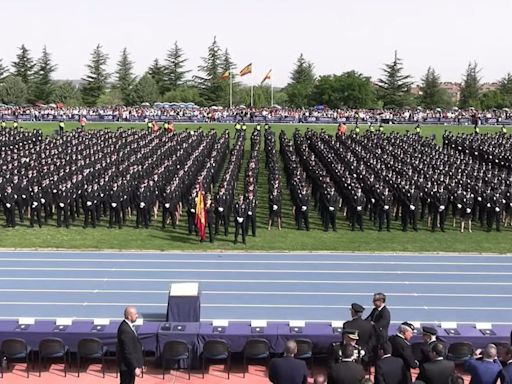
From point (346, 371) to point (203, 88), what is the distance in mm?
82196

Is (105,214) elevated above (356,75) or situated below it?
below

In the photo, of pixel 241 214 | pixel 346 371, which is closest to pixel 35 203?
pixel 241 214

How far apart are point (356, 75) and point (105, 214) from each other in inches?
2580

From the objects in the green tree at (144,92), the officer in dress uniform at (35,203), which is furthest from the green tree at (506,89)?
the officer in dress uniform at (35,203)

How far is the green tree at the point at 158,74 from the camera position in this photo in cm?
8956

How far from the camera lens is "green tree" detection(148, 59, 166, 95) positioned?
8956 cm

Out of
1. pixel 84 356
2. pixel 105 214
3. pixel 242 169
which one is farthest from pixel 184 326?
pixel 242 169

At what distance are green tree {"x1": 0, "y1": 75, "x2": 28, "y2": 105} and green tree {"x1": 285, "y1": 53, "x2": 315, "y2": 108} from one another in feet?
111

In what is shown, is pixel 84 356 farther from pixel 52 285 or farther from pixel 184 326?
pixel 52 285

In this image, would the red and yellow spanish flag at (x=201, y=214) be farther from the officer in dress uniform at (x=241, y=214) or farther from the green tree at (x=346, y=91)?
the green tree at (x=346, y=91)

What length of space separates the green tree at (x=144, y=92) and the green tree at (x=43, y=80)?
1066 cm

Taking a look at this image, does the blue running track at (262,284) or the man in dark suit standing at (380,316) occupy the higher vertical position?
the man in dark suit standing at (380,316)

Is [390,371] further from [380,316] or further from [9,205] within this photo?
[9,205]

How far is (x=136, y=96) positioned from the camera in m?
83.1
